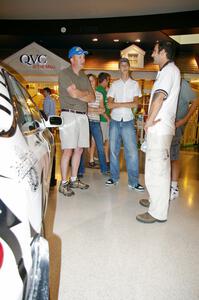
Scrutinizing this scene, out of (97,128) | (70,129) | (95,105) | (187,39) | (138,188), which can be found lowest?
(138,188)

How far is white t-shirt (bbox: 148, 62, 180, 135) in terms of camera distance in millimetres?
2436

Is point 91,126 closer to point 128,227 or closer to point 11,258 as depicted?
point 128,227

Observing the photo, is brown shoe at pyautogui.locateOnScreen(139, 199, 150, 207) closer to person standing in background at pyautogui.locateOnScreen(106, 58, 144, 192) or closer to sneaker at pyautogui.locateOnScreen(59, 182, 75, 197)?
person standing in background at pyautogui.locateOnScreen(106, 58, 144, 192)

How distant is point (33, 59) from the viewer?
6672mm

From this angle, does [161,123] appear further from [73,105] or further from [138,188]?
[138,188]

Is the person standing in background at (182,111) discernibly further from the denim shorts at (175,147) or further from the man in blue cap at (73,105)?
the man in blue cap at (73,105)

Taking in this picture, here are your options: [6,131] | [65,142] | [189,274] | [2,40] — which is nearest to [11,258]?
[6,131]

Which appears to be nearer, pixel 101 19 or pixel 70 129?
pixel 70 129

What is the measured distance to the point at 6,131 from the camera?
998 mm

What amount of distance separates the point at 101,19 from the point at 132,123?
4087mm

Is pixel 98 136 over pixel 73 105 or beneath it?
beneath

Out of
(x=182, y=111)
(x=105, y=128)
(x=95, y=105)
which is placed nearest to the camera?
(x=182, y=111)

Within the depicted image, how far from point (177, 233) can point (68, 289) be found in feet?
3.98

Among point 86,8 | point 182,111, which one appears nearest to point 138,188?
point 182,111
